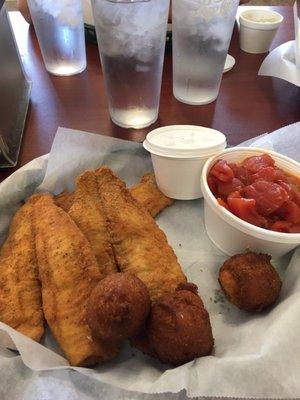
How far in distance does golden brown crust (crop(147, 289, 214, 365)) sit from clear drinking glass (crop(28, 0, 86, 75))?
1105mm

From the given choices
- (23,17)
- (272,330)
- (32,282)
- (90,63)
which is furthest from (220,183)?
(23,17)

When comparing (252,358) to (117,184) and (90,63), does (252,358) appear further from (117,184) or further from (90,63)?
(90,63)

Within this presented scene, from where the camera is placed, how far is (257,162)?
1.02 metres

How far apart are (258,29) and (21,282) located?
141 cm

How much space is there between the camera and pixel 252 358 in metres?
0.71

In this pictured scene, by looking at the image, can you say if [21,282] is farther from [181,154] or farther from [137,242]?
[181,154]

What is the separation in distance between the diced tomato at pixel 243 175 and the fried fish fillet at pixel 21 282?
0.57 meters

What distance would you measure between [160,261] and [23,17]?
162 centimetres

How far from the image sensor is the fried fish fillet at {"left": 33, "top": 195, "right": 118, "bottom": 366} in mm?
773

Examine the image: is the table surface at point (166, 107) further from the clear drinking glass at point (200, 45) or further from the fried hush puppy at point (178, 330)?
the fried hush puppy at point (178, 330)

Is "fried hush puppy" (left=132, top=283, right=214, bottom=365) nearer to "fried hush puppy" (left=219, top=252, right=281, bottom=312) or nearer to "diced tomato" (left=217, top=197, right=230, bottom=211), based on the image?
"fried hush puppy" (left=219, top=252, right=281, bottom=312)

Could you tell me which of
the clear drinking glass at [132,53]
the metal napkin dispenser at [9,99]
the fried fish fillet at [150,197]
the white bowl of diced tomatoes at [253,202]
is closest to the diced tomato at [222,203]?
the white bowl of diced tomatoes at [253,202]

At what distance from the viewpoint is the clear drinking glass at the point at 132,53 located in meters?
1.01

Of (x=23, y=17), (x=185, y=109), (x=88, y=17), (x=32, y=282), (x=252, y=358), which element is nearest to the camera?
(x=252, y=358)
